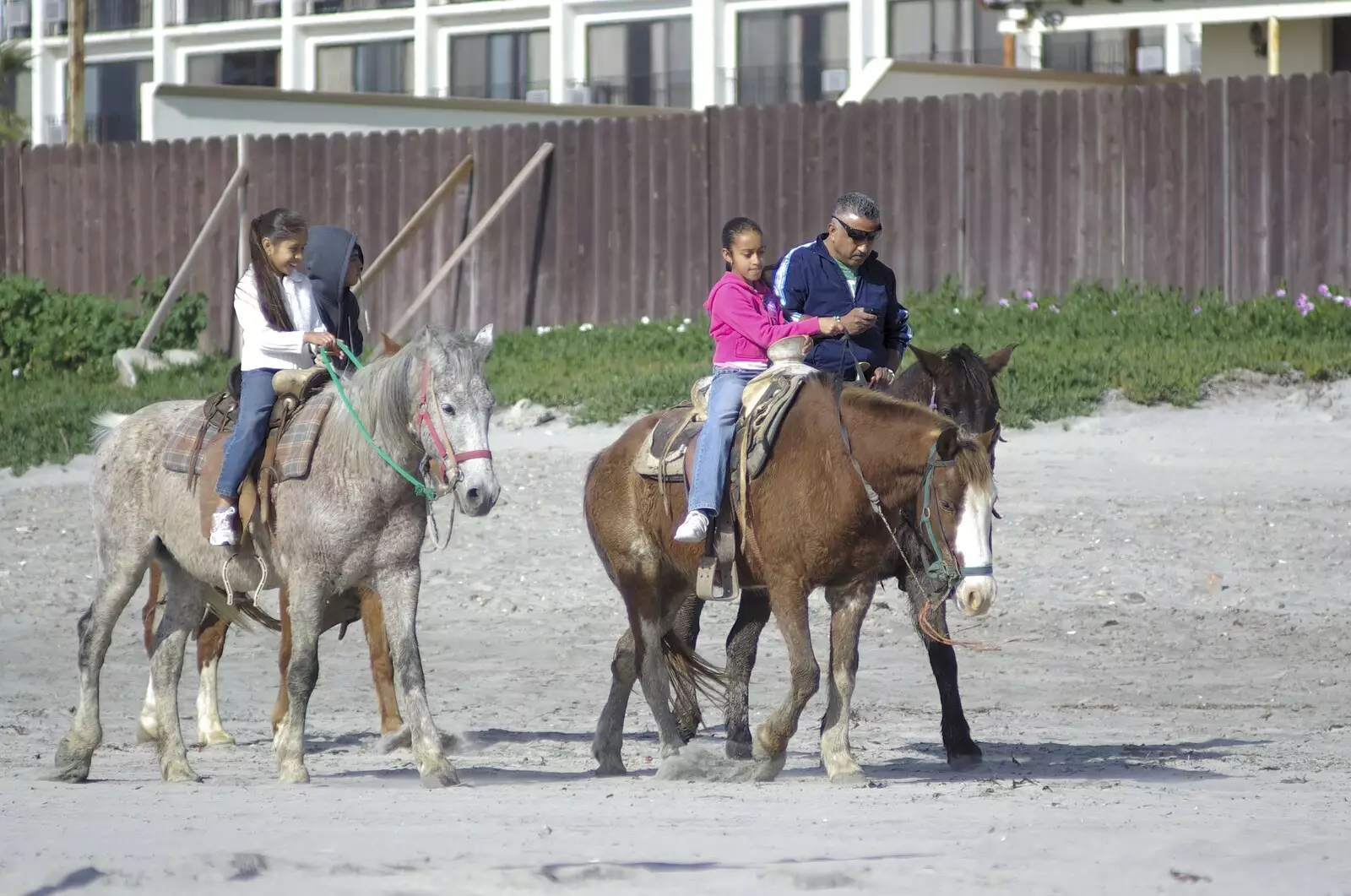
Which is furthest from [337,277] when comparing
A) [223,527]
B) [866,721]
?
[866,721]

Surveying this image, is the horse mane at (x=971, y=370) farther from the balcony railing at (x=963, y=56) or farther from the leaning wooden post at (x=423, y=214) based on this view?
the balcony railing at (x=963, y=56)

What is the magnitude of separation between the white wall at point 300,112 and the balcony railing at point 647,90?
13967 millimetres

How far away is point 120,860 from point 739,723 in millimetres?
3545

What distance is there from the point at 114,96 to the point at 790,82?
19.8m

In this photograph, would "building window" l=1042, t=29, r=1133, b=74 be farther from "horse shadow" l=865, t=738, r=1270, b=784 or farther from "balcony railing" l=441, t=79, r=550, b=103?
"horse shadow" l=865, t=738, r=1270, b=784

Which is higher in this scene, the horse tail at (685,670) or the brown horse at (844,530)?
the brown horse at (844,530)

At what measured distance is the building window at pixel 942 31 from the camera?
43.9m

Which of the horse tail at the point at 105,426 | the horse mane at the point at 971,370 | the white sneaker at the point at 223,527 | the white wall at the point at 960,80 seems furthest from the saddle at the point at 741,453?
the white wall at the point at 960,80

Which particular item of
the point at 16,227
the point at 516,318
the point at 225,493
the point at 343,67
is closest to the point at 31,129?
the point at 343,67

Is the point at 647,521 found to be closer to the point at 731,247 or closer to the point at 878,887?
the point at 731,247

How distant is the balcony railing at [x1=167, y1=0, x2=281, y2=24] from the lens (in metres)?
51.5

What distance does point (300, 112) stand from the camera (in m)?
27.9

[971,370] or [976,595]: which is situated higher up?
[971,370]

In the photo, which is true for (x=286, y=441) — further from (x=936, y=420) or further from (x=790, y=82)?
(x=790, y=82)
